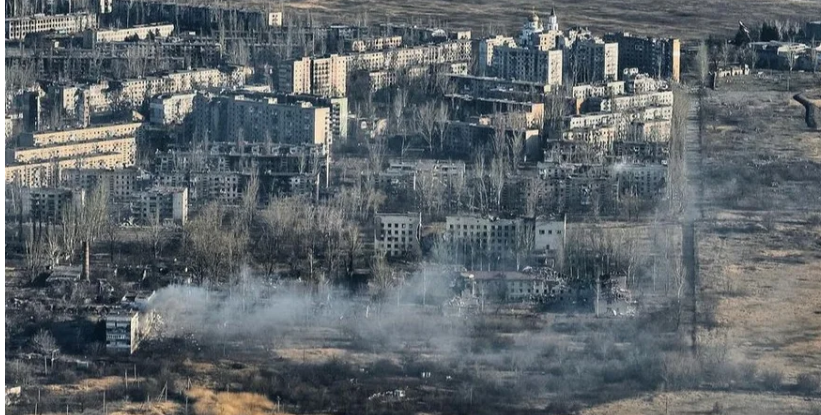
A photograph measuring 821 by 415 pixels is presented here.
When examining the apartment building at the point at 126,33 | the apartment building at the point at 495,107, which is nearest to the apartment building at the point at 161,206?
the apartment building at the point at 495,107

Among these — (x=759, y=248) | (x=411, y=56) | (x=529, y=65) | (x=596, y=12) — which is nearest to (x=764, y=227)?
(x=759, y=248)

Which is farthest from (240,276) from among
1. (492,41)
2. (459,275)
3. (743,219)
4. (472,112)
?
(492,41)

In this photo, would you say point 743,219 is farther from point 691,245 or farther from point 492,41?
point 492,41

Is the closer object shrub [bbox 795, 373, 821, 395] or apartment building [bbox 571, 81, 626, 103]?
shrub [bbox 795, 373, 821, 395]

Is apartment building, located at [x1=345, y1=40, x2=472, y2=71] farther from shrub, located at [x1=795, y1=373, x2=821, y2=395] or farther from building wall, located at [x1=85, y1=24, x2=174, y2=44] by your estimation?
shrub, located at [x1=795, y1=373, x2=821, y2=395]

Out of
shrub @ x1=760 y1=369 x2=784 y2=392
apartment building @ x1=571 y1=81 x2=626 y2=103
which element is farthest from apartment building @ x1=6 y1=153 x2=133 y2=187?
shrub @ x1=760 y1=369 x2=784 y2=392

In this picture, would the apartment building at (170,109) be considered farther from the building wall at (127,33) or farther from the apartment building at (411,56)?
the building wall at (127,33)
